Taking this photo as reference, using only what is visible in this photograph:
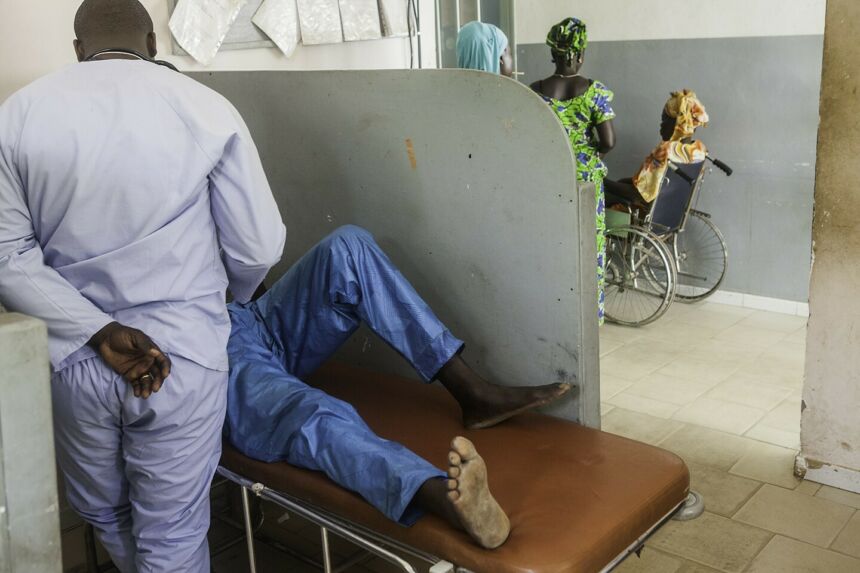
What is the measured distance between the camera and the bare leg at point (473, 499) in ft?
5.86

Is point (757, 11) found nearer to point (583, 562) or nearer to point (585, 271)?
point (585, 271)

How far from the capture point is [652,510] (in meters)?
2.06

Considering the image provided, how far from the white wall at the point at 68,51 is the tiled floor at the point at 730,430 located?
1961 mm

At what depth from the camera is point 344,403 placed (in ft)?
7.57

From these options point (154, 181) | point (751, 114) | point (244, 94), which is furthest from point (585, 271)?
point (751, 114)

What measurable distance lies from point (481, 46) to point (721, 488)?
2422mm

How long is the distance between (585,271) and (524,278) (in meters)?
0.19

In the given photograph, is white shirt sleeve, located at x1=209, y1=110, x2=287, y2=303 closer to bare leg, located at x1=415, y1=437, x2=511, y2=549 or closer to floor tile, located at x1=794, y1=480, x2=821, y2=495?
bare leg, located at x1=415, y1=437, x2=511, y2=549

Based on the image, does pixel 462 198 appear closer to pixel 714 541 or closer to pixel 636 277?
pixel 714 541

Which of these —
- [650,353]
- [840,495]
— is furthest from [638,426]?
[650,353]

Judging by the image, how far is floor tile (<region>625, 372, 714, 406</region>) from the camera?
4.01 m

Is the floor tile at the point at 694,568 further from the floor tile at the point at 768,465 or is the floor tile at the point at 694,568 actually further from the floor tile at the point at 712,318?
the floor tile at the point at 712,318

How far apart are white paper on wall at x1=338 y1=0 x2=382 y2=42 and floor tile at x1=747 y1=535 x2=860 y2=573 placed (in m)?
2.93

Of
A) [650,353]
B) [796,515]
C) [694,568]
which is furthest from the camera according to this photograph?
[650,353]
